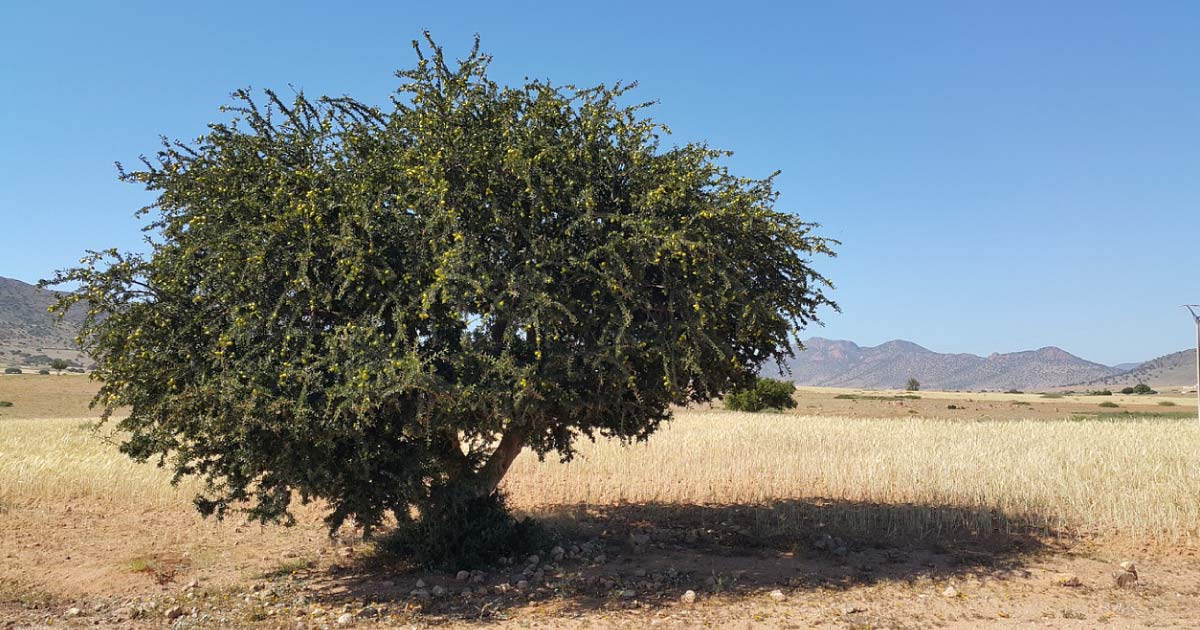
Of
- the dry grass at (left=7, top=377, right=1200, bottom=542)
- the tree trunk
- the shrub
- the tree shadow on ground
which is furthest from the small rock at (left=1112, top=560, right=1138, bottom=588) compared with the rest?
the shrub

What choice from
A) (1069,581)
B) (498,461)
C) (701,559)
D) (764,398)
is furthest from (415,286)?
(764,398)

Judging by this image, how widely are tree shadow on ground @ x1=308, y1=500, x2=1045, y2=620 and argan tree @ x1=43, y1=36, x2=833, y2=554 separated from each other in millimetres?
1625

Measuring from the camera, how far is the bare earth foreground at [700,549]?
35.7 ft

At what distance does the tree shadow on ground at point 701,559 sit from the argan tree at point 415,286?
1.62m

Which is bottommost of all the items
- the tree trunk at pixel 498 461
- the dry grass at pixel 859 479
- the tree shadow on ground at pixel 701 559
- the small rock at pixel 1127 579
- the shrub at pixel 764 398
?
the tree shadow on ground at pixel 701 559

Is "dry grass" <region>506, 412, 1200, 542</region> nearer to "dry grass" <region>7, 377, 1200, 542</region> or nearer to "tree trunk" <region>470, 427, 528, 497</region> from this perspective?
"dry grass" <region>7, 377, 1200, 542</region>

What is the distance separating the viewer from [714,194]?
12.2 metres

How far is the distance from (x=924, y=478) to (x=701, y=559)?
8.23m

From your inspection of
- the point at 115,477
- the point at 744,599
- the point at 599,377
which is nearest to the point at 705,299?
the point at 599,377

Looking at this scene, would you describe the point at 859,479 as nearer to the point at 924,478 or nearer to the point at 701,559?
the point at 924,478

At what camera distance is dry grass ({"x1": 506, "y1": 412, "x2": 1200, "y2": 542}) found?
15680 millimetres

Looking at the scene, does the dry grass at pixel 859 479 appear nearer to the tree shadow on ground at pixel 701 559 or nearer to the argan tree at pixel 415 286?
the tree shadow on ground at pixel 701 559

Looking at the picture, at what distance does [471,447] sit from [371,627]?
13.1 ft

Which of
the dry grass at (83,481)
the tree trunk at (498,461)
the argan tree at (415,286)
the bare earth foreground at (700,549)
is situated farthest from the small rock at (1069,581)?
the dry grass at (83,481)
